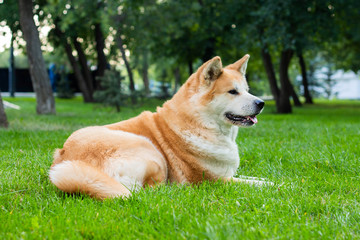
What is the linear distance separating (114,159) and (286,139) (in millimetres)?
4396

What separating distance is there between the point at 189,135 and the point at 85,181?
1226 mm

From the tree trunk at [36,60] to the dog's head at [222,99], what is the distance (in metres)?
9.59

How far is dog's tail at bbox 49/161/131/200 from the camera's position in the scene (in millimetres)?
2996

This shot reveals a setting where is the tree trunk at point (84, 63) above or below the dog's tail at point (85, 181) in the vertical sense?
above

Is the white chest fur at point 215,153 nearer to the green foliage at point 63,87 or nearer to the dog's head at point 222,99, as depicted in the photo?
the dog's head at point 222,99

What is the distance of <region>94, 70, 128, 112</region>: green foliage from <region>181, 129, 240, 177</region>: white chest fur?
10.1 meters

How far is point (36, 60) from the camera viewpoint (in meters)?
12.0

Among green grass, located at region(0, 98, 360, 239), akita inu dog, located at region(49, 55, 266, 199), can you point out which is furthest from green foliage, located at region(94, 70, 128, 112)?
akita inu dog, located at region(49, 55, 266, 199)

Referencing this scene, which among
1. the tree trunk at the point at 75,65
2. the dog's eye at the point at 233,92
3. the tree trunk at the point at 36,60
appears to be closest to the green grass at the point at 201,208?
the dog's eye at the point at 233,92

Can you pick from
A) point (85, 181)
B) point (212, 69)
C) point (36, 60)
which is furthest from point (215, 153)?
point (36, 60)

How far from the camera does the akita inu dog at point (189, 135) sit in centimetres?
347

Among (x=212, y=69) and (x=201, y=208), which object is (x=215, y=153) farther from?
(x=201, y=208)

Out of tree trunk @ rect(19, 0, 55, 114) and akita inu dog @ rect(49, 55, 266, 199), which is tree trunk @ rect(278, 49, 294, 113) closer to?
tree trunk @ rect(19, 0, 55, 114)

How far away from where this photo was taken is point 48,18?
17.3 m
